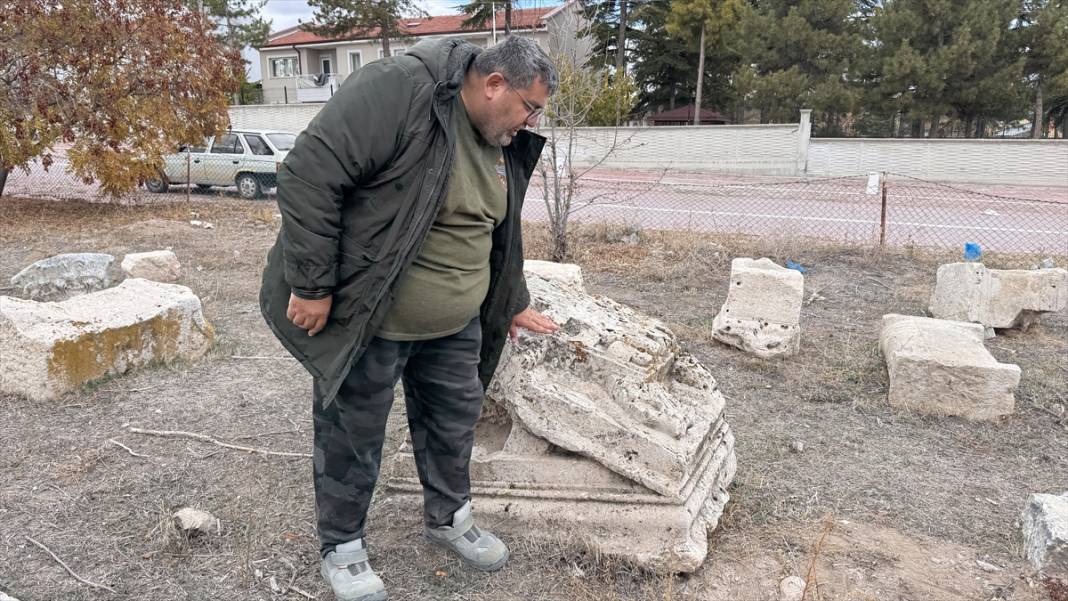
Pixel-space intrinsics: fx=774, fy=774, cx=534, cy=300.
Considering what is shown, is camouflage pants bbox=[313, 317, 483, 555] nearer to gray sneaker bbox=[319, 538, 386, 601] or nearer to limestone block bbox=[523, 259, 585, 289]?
gray sneaker bbox=[319, 538, 386, 601]

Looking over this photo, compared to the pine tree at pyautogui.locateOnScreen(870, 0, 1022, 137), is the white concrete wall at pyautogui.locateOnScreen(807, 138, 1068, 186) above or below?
below

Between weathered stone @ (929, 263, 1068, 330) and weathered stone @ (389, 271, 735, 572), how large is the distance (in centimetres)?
368

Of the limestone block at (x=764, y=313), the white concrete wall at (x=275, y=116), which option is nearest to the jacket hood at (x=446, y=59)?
the limestone block at (x=764, y=313)

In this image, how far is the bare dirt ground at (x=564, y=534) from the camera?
8.70 feet

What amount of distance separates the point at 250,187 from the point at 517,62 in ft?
41.2

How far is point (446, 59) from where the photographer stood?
2148mm

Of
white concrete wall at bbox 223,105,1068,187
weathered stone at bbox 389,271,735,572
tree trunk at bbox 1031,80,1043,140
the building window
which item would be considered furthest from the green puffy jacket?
the building window

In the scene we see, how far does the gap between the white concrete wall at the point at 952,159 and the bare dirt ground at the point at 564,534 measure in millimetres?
13461

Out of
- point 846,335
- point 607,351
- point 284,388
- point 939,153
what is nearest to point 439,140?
point 607,351

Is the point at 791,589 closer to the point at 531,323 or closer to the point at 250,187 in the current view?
the point at 531,323

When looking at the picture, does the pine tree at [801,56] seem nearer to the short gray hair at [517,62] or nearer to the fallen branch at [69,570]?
the short gray hair at [517,62]

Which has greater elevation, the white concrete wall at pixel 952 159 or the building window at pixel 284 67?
the building window at pixel 284 67

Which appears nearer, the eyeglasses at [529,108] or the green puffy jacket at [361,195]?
the green puffy jacket at [361,195]

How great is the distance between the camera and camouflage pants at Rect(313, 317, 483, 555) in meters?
2.31
